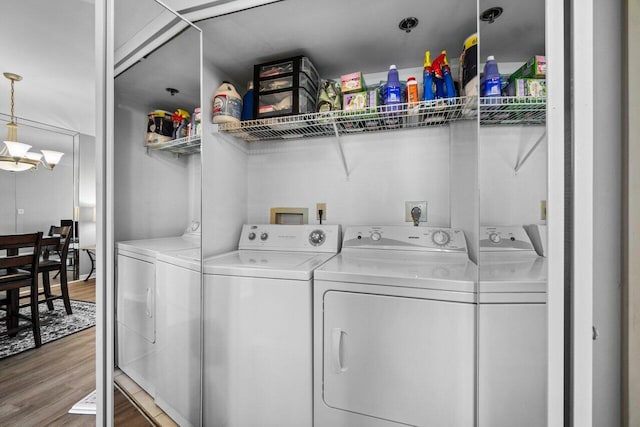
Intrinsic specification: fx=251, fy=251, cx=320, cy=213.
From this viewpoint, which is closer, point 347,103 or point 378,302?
point 378,302

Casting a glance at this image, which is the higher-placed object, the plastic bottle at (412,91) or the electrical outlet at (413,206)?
the plastic bottle at (412,91)

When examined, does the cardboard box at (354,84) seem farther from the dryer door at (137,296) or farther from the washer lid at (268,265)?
the dryer door at (137,296)

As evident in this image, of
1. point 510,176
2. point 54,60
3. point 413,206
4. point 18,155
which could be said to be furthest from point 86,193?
point 413,206

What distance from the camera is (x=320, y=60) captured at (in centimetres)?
181

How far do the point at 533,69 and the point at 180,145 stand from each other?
1.60m

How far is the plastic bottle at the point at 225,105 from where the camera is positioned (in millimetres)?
1716

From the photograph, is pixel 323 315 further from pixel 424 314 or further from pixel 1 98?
pixel 1 98

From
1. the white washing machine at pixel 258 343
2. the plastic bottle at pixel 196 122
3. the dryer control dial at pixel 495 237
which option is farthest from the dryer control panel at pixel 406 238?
the plastic bottle at pixel 196 122

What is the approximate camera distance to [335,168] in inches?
79.6

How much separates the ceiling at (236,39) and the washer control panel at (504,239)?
468 mm

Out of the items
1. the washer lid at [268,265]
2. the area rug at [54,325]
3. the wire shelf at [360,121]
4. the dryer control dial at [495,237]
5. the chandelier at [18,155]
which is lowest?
the area rug at [54,325]

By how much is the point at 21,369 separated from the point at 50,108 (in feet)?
4.09

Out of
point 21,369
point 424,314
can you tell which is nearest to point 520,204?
point 424,314

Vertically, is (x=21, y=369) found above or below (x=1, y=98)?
below
